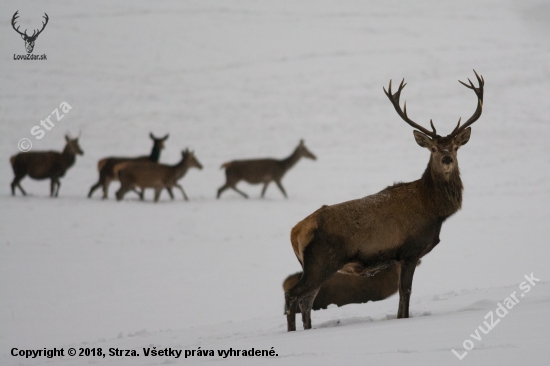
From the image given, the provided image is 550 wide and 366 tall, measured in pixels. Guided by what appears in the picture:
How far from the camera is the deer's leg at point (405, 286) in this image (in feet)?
22.6

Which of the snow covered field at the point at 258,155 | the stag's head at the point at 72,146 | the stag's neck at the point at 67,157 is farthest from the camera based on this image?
the stag's head at the point at 72,146

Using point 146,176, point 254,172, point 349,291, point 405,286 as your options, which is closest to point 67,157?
point 146,176

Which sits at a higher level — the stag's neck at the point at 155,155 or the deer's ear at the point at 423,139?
the stag's neck at the point at 155,155

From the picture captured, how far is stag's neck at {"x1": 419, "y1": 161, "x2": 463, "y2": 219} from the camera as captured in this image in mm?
7223

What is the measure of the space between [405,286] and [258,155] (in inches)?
767

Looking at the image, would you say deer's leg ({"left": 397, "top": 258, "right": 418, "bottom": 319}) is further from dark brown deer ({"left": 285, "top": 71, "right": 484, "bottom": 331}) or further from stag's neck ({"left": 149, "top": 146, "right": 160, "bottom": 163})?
stag's neck ({"left": 149, "top": 146, "right": 160, "bottom": 163})

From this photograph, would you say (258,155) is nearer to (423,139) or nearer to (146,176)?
(146,176)

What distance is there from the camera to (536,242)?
571 inches

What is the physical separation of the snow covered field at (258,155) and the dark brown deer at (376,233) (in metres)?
0.46

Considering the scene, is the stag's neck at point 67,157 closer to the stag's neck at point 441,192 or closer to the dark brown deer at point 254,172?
the dark brown deer at point 254,172

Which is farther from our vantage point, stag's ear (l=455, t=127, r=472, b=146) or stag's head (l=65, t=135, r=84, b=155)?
stag's head (l=65, t=135, r=84, b=155)

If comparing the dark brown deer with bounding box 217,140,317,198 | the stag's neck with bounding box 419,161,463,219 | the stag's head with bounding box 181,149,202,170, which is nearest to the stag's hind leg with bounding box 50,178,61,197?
the stag's head with bounding box 181,149,202,170

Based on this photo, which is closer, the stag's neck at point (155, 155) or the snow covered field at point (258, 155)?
the snow covered field at point (258, 155)

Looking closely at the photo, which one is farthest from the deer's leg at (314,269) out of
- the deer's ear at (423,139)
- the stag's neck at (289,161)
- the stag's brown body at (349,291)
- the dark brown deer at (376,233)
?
the stag's neck at (289,161)
